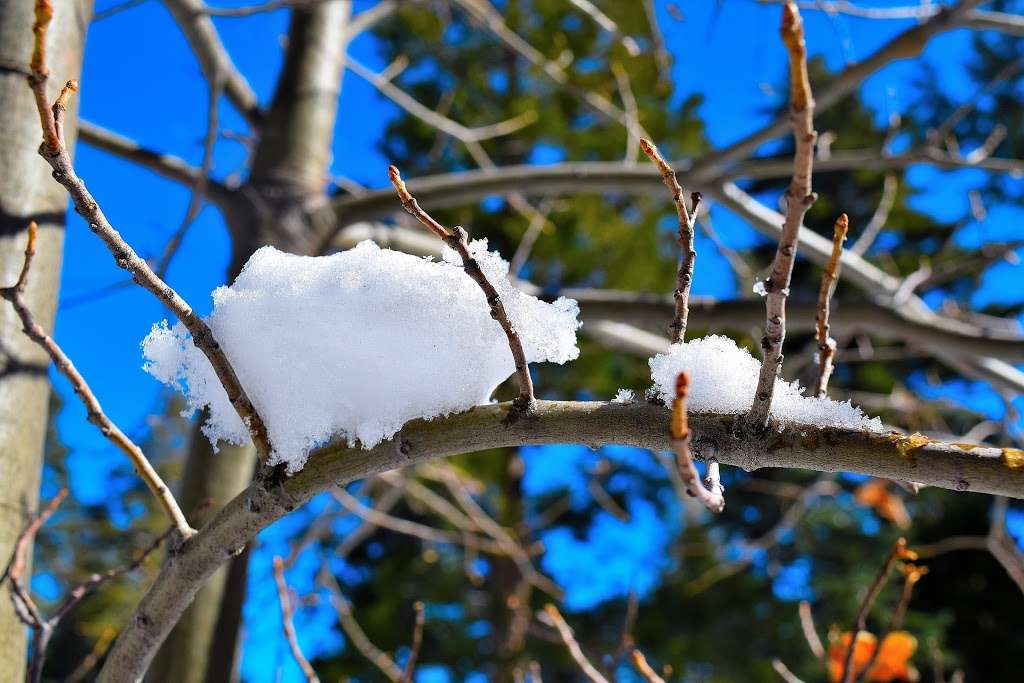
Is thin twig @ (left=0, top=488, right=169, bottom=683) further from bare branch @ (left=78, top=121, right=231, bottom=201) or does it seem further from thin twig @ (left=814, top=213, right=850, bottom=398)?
bare branch @ (left=78, top=121, right=231, bottom=201)

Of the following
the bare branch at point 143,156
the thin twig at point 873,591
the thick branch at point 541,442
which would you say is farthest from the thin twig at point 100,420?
the bare branch at point 143,156

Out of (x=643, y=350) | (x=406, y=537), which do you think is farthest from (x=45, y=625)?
(x=406, y=537)

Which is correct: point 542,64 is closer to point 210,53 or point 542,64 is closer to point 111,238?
point 210,53

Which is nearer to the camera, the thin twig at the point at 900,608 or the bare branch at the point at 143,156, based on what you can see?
the thin twig at the point at 900,608

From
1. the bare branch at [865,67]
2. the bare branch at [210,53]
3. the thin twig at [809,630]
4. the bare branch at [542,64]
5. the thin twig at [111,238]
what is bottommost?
the thin twig at [111,238]

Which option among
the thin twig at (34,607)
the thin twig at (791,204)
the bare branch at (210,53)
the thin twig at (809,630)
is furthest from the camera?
the bare branch at (210,53)

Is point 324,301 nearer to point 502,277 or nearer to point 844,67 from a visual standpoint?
point 502,277

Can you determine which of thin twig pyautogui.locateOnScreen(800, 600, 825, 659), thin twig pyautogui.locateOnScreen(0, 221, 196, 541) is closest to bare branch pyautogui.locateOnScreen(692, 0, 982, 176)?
thin twig pyautogui.locateOnScreen(800, 600, 825, 659)

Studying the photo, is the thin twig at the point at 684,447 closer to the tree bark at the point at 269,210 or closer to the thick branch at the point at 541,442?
the thick branch at the point at 541,442
